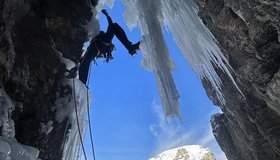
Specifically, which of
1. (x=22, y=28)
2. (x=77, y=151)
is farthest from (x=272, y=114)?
(x=22, y=28)

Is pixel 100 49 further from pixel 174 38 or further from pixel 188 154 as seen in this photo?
pixel 188 154

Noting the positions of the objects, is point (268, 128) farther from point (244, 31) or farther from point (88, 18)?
point (88, 18)

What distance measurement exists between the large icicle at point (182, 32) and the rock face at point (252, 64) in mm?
379

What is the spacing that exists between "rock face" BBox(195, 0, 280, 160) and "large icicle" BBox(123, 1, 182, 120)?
54.9 inches

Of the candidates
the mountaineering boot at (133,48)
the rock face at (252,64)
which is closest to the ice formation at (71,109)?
the mountaineering boot at (133,48)

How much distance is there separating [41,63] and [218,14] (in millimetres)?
4476

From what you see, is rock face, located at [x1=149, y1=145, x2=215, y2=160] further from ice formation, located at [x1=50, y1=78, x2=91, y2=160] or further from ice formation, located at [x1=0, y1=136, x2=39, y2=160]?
ice formation, located at [x1=0, y1=136, x2=39, y2=160]

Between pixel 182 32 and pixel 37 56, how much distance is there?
411 cm

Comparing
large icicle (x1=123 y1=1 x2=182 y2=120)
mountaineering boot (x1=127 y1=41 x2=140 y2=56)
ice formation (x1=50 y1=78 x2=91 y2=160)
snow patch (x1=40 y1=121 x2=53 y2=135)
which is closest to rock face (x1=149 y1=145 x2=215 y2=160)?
large icicle (x1=123 y1=1 x2=182 y2=120)

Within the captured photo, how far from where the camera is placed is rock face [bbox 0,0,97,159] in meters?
4.93

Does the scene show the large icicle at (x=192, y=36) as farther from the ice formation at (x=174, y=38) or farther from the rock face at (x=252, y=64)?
the rock face at (x=252, y=64)

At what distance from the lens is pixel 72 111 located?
22.2ft

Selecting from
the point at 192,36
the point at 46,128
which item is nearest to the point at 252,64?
the point at 192,36

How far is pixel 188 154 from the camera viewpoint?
29.2 m
